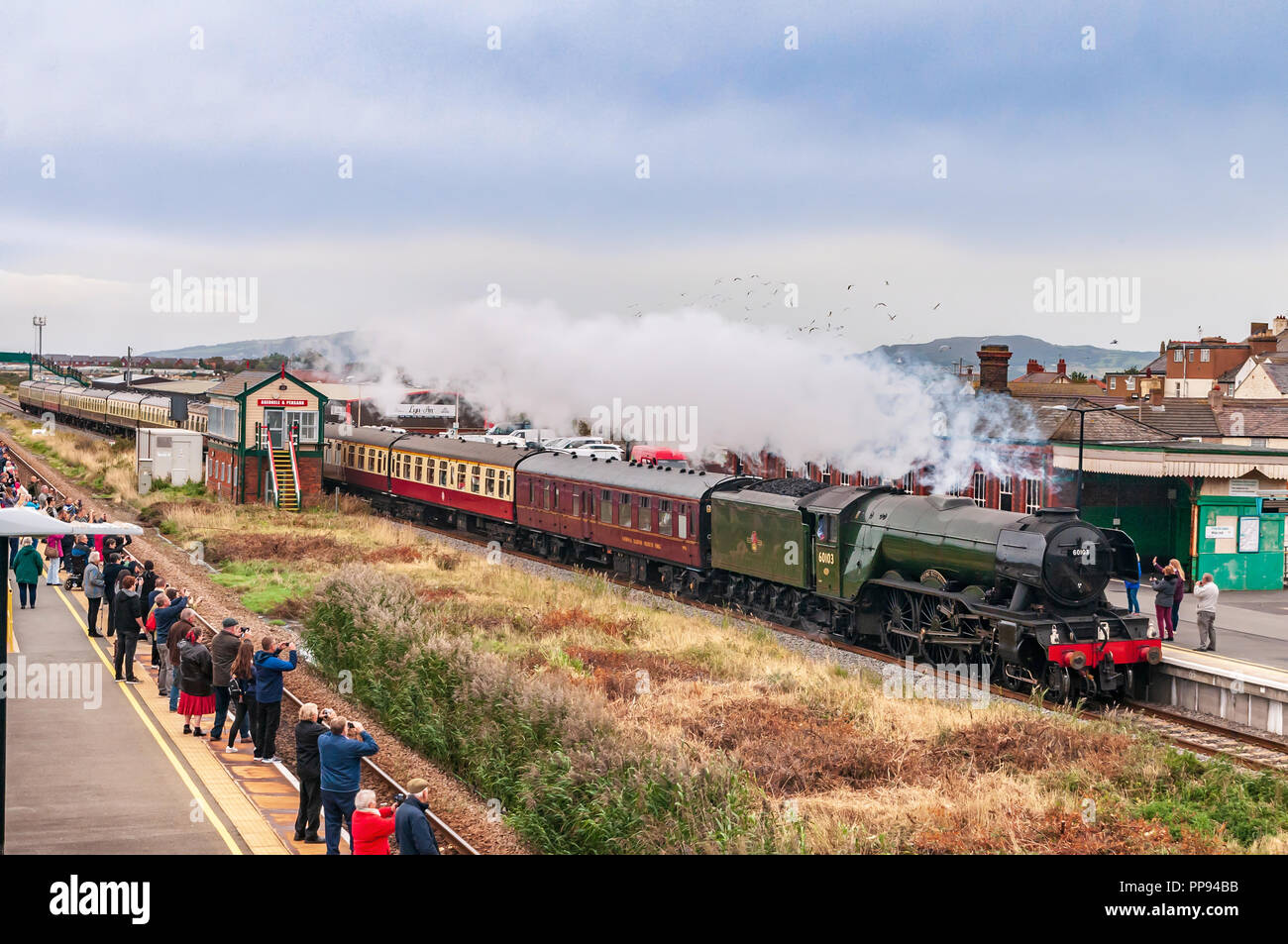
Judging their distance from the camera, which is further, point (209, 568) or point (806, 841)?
point (209, 568)

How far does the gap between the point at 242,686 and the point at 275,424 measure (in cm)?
2982

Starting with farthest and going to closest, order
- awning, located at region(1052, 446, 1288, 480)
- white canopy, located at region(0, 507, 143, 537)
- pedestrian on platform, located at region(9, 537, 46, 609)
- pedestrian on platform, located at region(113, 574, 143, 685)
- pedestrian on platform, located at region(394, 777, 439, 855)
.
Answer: awning, located at region(1052, 446, 1288, 480) < pedestrian on platform, located at region(9, 537, 46, 609) < pedestrian on platform, located at region(113, 574, 143, 685) < pedestrian on platform, located at region(394, 777, 439, 855) < white canopy, located at region(0, 507, 143, 537)

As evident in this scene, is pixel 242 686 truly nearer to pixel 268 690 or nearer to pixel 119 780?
pixel 268 690

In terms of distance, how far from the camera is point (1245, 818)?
37.5 ft

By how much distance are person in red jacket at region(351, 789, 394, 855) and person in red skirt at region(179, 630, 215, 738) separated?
211 inches

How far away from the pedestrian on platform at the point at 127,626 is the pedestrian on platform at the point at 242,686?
9.75ft

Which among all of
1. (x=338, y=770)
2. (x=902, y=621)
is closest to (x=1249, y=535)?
(x=902, y=621)

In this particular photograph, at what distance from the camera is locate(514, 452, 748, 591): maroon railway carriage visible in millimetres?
26297

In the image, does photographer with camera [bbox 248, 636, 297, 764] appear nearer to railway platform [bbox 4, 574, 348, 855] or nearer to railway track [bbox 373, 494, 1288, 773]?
railway platform [bbox 4, 574, 348, 855]

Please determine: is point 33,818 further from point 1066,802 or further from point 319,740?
point 1066,802

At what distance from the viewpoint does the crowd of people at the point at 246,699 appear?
31.4 feet

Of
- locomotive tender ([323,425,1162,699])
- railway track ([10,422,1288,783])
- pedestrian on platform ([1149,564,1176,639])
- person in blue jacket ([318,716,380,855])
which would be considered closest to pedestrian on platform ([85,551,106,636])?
railway track ([10,422,1288,783])
